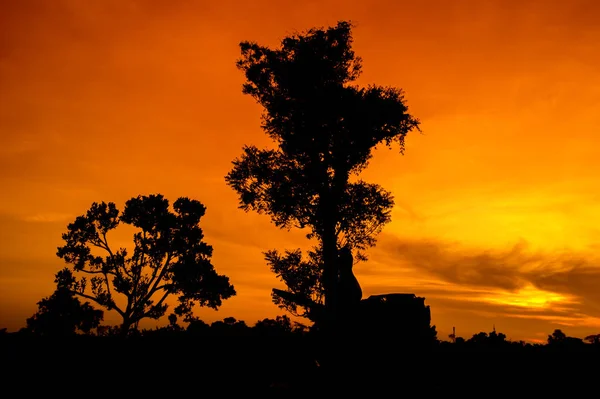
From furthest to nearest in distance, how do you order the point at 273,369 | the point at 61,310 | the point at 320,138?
1. the point at 61,310
2. the point at 320,138
3. the point at 273,369

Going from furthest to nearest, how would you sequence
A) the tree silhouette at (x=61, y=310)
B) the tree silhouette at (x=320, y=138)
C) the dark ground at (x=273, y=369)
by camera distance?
the tree silhouette at (x=61, y=310) < the tree silhouette at (x=320, y=138) < the dark ground at (x=273, y=369)

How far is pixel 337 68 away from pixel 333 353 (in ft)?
59.4

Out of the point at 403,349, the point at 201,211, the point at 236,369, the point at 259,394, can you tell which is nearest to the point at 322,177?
the point at 403,349

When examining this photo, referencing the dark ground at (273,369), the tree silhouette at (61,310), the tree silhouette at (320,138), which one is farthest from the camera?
the tree silhouette at (61,310)

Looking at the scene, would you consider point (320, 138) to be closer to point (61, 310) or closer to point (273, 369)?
point (273, 369)

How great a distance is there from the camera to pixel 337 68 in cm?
2880

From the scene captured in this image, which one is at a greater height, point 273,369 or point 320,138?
point 320,138

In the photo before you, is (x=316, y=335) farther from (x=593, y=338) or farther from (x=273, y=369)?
(x=593, y=338)

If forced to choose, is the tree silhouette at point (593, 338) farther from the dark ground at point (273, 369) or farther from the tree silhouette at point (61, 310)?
the tree silhouette at point (61, 310)

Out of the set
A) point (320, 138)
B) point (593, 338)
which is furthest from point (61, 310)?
point (593, 338)

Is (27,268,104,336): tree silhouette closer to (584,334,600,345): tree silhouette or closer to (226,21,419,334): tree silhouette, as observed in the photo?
(226,21,419,334): tree silhouette

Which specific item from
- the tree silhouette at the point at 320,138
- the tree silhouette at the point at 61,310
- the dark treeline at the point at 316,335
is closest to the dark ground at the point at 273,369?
the dark treeline at the point at 316,335

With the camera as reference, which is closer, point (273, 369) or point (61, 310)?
point (273, 369)

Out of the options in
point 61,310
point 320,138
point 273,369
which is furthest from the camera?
point 61,310
